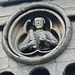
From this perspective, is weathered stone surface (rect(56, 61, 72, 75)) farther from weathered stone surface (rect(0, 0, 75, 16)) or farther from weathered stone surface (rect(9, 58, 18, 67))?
weathered stone surface (rect(0, 0, 75, 16))

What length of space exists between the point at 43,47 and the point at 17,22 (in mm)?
1253

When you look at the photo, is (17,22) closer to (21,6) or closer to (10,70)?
(21,6)

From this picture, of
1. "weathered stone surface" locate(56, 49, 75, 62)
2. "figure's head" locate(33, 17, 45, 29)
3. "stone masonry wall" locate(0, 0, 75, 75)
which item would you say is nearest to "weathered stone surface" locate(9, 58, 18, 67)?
"stone masonry wall" locate(0, 0, 75, 75)

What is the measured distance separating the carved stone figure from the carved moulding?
1.7 inches

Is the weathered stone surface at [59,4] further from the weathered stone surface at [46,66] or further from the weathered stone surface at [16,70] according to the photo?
the weathered stone surface at [16,70]

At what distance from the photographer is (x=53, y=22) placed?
54.1ft

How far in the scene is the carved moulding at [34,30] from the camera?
51.1 feet

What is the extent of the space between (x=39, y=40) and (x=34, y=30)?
2.30ft

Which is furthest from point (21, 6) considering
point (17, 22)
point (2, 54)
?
point (2, 54)

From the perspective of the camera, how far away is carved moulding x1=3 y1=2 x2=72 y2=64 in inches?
613

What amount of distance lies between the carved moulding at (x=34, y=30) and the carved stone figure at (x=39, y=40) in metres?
0.04

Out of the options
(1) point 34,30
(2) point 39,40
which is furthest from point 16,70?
(1) point 34,30

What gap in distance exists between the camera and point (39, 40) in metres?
15.9

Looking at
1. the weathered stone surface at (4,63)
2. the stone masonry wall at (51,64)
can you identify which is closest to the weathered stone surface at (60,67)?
the stone masonry wall at (51,64)
